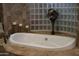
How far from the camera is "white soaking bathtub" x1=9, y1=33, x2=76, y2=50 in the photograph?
136 centimetres

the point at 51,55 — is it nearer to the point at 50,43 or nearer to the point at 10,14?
the point at 50,43

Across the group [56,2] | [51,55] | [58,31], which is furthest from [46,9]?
[51,55]

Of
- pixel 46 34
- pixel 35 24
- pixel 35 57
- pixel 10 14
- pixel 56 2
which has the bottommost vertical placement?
pixel 35 57

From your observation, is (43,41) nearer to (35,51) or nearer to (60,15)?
(35,51)

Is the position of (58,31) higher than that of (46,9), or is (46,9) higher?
(46,9)

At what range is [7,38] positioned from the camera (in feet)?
4.57

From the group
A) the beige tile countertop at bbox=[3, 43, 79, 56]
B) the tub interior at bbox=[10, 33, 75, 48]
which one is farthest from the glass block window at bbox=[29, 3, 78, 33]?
the beige tile countertop at bbox=[3, 43, 79, 56]

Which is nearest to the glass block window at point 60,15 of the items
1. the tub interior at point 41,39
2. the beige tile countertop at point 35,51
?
the tub interior at point 41,39

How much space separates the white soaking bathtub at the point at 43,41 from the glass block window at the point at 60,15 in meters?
0.10

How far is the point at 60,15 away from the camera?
1.35 m

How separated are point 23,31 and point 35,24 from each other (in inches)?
5.3

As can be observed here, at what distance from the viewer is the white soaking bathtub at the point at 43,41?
136 cm

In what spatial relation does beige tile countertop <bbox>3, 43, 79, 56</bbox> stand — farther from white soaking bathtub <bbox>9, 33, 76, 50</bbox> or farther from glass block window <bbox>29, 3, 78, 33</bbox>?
glass block window <bbox>29, 3, 78, 33</bbox>

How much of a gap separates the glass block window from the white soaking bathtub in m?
0.10
